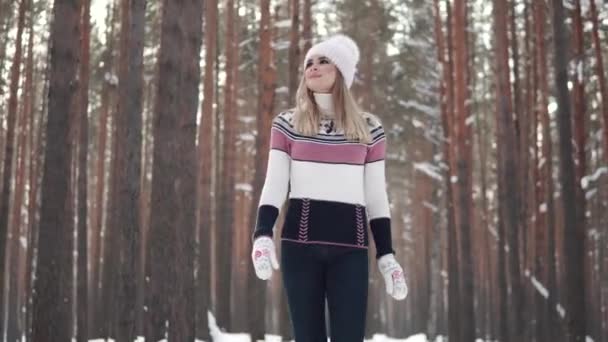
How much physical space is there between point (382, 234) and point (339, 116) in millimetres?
589

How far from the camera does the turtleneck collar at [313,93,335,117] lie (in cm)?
346

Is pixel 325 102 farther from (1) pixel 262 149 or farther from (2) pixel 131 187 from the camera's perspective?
(1) pixel 262 149

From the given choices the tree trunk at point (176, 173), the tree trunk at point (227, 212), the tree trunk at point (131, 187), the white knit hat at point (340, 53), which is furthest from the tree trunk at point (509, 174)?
the white knit hat at point (340, 53)

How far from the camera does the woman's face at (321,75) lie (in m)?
3.48

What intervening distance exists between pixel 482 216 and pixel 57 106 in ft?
72.5

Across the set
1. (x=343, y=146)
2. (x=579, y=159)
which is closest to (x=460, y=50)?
(x=579, y=159)

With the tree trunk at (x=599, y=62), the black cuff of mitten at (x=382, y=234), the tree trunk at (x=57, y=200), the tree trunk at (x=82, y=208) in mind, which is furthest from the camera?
the tree trunk at (x=599, y=62)

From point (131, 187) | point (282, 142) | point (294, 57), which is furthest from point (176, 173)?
point (294, 57)

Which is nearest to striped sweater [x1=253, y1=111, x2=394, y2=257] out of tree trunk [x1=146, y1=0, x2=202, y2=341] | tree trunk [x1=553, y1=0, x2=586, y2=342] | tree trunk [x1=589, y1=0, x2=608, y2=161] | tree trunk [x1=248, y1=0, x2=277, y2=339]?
tree trunk [x1=146, y1=0, x2=202, y2=341]

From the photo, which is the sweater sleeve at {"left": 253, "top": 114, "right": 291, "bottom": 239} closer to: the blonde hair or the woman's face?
the blonde hair

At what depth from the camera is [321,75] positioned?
3.49 m

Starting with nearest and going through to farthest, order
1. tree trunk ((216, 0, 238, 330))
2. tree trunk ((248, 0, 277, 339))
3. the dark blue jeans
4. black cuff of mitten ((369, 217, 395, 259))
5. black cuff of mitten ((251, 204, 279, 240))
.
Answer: the dark blue jeans, black cuff of mitten ((251, 204, 279, 240)), black cuff of mitten ((369, 217, 395, 259)), tree trunk ((248, 0, 277, 339)), tree trunk ((216, 0, 238, 330))

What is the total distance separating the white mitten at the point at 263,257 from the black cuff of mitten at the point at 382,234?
0.51m

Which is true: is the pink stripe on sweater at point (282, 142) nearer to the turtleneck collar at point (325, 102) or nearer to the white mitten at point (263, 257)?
the turtleneck collar at point (325, 102)
